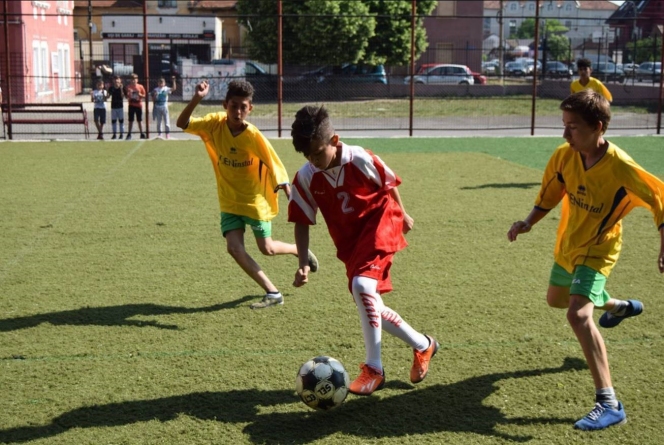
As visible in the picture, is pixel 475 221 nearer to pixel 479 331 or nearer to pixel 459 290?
pixel 459 290

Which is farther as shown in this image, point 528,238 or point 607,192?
point 528,238

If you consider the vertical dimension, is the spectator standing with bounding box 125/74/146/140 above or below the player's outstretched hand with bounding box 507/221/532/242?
above

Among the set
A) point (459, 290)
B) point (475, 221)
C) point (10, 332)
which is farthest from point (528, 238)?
point (10, 332)

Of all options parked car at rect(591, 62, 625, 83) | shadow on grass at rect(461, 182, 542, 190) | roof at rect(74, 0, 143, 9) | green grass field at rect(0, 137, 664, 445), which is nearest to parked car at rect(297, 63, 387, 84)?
parked car at rect(591, 62, 625, 83)

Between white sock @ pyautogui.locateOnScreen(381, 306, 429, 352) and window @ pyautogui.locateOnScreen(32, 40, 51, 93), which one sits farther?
window @ pyautogui.locateOnScreen(32, 40, 51, 93)

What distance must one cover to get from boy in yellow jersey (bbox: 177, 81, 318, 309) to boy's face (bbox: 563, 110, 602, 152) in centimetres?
256

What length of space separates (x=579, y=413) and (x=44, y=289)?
4.53m

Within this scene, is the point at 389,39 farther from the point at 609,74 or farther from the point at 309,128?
the point at 309,128

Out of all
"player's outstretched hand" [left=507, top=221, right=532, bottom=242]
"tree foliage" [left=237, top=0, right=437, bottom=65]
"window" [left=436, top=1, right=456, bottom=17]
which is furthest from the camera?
"window" [left=436, top=1, right=456, bottom=17]

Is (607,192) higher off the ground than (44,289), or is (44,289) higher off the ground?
(607,192)

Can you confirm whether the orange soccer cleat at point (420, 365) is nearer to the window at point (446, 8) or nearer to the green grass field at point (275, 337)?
the green grass field at point (275, 337)

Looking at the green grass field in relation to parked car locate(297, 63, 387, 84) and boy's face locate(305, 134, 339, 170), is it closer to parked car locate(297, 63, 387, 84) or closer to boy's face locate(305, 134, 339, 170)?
boy's face locate(305, 134, 339, 170)

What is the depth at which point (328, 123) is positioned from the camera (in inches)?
172

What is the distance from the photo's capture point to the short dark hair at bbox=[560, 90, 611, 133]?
13.9 feet
